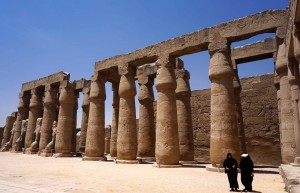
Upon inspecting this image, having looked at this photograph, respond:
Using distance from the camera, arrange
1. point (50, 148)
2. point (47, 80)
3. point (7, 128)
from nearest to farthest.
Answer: point (50, 148)
point (47, 80)
point (7, 128)

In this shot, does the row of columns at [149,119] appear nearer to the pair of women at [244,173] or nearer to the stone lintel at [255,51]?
the stone lintel at [255,51]

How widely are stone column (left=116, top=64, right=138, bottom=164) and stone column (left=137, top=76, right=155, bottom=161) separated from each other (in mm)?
1679

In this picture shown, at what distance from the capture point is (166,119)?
42.1 feet

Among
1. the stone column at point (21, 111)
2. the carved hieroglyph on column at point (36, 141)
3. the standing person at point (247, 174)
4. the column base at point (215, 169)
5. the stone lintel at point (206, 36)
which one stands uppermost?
the stone lintel at point (206, 36)

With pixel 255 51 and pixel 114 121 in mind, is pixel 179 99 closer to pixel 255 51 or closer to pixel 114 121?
pixel 255 51

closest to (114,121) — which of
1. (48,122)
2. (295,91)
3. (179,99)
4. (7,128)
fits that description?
(48,122)

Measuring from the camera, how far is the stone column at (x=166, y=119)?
1243 centimetres

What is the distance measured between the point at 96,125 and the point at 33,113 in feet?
Answer: 31.3

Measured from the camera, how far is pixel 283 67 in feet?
35.0

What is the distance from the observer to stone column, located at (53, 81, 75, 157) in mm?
19016

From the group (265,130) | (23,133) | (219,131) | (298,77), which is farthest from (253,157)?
(23,133)

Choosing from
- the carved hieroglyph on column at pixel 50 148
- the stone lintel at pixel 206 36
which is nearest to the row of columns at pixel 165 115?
the stone lintel at pixel 206 36

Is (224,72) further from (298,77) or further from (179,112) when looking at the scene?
(179,112)

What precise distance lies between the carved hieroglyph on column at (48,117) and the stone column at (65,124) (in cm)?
173
